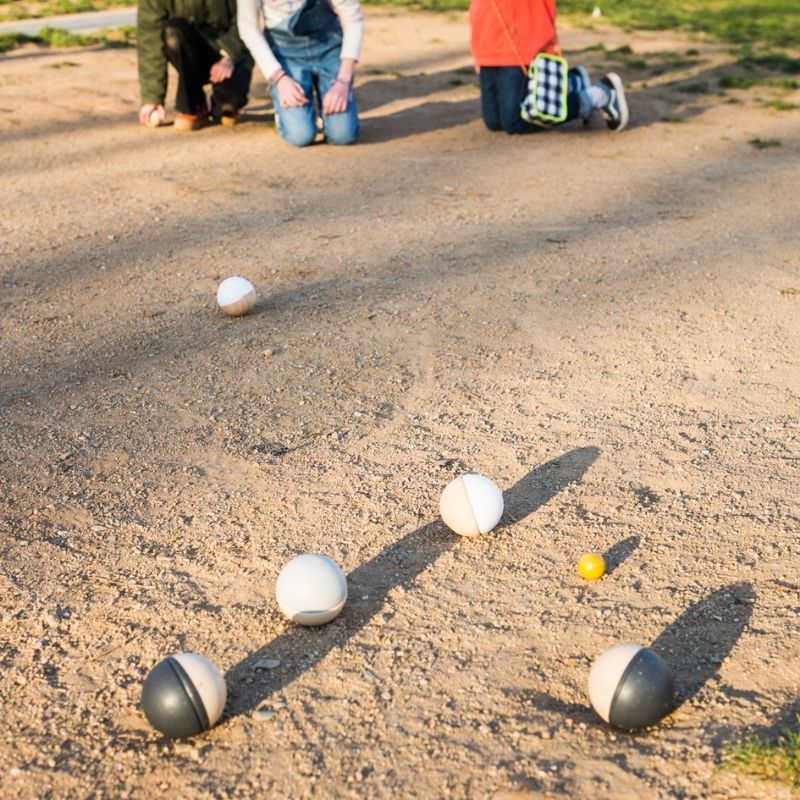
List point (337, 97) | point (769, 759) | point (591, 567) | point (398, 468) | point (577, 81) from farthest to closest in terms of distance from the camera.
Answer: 1. point (577, 81)
2. point (337, 97)
3. point (398, 468)
4. point (591, 567)
5. point (769, 759)

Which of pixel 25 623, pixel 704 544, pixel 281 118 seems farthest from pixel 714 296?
pixel 281 118

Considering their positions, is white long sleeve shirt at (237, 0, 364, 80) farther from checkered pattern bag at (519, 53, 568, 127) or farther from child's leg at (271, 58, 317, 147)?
checkered pattern bag at (519, 53, 568, 127)

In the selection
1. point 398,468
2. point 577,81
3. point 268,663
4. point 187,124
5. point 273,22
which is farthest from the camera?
point 187,124

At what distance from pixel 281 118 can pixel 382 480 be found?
5.30 metres

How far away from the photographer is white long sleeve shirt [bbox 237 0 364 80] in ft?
27.5

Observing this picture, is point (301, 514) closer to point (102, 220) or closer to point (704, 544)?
point (704, 544)

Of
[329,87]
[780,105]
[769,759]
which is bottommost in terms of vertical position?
[780,105]

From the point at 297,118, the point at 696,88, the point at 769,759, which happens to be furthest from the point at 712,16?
the point at 769,759

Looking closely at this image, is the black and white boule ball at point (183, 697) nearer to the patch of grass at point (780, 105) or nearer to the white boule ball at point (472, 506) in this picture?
the white boule ball at point (472, 506)

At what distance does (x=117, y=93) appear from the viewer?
10.5 m

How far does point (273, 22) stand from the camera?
857 cm

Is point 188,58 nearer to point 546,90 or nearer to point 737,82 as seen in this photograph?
point 546,90

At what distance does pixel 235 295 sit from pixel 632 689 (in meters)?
3.04

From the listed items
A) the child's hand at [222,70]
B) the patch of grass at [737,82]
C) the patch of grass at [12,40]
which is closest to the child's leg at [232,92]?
the child's hand at [222,70]
